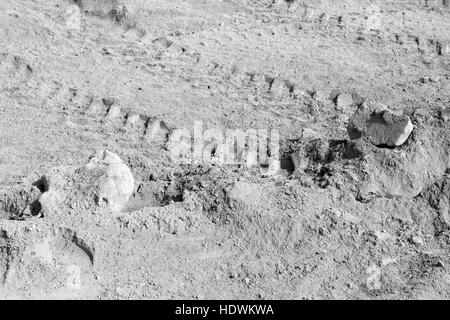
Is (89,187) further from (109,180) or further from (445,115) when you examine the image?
(445,115)

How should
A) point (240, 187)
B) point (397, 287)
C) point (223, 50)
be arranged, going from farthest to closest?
point (223, 50), point (240, 187), point (397, 287)

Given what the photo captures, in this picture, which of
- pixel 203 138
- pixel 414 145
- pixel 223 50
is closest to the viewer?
pixel 414 145

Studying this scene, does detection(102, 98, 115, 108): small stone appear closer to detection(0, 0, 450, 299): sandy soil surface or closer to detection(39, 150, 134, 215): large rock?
detection(0, 0, 450, 299): sandy soil surface

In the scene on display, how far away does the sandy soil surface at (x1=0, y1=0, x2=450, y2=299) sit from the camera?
4.78 meters

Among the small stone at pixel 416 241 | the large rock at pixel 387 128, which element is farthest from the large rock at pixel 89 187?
the small stone at pixel 416 241

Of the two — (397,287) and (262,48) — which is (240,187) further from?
(262,48)

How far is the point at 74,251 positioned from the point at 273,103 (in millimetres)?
3222

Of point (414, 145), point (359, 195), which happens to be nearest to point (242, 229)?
point (359, 195)

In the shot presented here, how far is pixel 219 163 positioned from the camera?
258 inches

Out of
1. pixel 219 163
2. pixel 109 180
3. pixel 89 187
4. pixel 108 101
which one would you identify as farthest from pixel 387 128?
pixel 108 101

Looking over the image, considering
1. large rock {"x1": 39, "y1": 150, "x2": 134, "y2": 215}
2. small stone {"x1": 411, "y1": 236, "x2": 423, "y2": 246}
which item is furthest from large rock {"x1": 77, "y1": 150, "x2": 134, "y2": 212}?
small stone {"x1": 411, "y1": 236, "x2": 423, "y2": 246}

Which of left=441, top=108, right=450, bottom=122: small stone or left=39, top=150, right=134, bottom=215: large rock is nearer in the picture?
left=39, top=150, right=134, bottom=215: large rock

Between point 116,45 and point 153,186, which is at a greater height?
point 116,45

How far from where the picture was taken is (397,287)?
471cm
